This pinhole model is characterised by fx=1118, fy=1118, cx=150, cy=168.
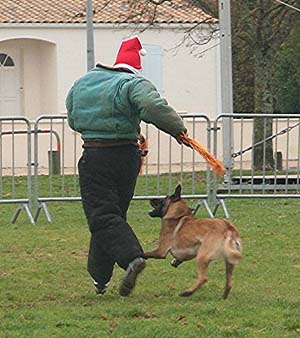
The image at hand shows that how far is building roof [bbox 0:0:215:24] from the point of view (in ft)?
88.2

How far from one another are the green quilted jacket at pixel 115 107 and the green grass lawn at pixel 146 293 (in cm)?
126

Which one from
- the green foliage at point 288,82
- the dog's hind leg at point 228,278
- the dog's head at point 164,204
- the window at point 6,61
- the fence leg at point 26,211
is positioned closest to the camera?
the dog's hind leg at point 228,278

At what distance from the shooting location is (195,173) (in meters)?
15.0

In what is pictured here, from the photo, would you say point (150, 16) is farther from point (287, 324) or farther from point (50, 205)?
point (287, 324)

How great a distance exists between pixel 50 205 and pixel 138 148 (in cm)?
715

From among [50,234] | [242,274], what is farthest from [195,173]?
[242,274]

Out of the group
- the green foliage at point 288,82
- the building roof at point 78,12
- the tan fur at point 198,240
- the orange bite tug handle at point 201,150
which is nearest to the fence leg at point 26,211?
the tan fur at point 198,240

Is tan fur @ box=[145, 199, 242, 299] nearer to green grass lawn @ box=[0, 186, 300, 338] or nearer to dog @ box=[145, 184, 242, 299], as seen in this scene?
dog @ box=[145, 184, 242, 299]

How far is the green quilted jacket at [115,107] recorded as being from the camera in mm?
7820

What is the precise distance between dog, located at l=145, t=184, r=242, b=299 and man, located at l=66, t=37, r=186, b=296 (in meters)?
0.32

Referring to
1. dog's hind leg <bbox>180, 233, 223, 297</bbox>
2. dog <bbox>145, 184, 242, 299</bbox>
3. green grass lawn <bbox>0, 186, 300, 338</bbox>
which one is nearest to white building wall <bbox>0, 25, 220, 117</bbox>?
green grass lawn <bbox>0, 186, 300, 338</bbox>

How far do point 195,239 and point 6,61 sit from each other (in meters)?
19.8

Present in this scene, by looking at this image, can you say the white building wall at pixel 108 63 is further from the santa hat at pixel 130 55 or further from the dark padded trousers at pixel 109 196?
the dark padded trousers at pixel 109 196

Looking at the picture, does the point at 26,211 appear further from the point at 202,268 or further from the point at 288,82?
the point at 288,82
